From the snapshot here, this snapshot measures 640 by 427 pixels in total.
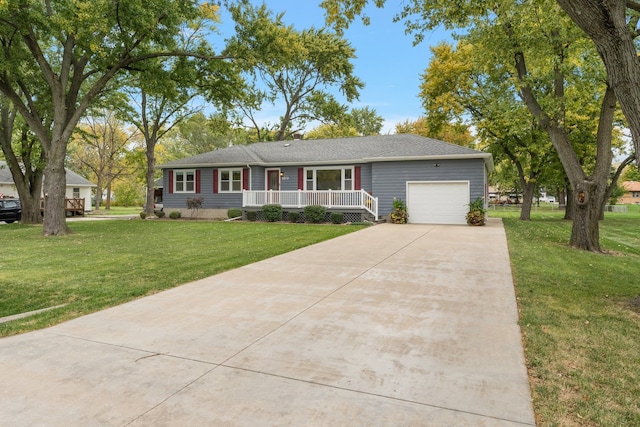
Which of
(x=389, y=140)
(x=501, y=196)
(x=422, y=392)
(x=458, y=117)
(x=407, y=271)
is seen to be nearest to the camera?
(x=422, y=392)

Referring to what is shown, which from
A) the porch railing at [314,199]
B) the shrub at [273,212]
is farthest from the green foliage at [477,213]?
the shrub at [273,212]

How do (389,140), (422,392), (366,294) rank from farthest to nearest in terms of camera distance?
(389,140) → (366,294) → (422,392)

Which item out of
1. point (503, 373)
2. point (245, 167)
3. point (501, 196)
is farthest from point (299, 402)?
point (501, 196)

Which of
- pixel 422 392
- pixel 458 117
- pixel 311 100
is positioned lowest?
pixel 422 392

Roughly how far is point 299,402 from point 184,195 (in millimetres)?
20818

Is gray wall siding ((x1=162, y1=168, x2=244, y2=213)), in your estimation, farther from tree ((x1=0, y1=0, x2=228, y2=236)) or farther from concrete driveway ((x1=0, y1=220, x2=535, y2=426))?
concrete driveway ((x1=0, y1=220, x2=535, y2=426))

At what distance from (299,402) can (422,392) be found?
0.85 m

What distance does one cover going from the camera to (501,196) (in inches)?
2785

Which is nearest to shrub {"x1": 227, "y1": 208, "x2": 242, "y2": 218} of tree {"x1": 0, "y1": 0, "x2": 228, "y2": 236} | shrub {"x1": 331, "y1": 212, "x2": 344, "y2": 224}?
shrub {"x1": 331, "y1": 212, "x2": 344, "y2": 224}

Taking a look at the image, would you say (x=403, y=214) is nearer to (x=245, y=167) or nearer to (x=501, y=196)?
(x=245, y=167)

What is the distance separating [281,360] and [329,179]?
16444 millimetres

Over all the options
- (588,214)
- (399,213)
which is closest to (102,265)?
(588,214)

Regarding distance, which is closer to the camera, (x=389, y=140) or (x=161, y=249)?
(x=161, y=249)

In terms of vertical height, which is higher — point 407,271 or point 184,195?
point 184,195
